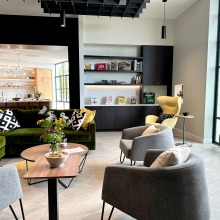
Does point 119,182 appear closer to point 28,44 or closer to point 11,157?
point 11,157

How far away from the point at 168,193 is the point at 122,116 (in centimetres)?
483

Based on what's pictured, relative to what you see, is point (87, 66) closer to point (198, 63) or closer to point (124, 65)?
point (124, 65)

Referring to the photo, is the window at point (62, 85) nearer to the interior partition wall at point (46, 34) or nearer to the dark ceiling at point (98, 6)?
the interior partition wall at point (46, 34)

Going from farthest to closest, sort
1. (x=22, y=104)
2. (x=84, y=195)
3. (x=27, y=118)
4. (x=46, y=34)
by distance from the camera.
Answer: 1. (x=22, y=104)
2. (x=46, y=34)
3. (x=27, y=118)
4. (x=84, y=195)

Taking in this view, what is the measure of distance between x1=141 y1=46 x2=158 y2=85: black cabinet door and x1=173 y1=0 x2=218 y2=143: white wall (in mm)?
691

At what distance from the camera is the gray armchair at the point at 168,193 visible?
1569mm

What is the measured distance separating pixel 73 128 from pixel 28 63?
837 centimetres

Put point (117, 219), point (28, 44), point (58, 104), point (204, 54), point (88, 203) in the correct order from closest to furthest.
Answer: point (117, 219), point (88, 203), point (204, 54), point (28, 44), point (58, 104)

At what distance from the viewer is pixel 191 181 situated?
5.20 feet

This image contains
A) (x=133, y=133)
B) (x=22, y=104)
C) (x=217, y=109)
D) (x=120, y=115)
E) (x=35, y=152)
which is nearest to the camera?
(x=35, y=152)

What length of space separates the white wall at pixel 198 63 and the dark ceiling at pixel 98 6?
1570 mm

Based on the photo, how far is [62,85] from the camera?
1109cm

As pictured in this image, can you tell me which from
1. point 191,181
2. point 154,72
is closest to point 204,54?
point 154,72

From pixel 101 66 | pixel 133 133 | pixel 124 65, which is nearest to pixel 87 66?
pixel 101 66
